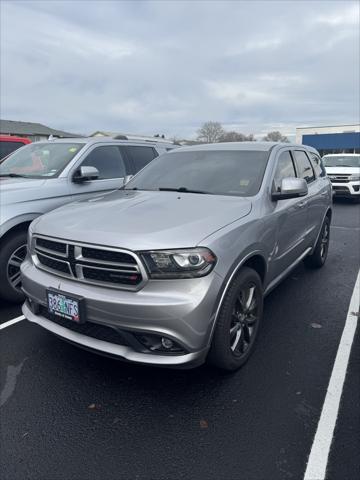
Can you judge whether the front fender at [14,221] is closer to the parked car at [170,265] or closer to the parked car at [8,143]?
the parked car at [170,265]

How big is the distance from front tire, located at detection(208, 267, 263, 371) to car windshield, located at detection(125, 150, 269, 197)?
0.90 metres

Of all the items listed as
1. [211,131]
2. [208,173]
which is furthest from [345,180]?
[211,131]

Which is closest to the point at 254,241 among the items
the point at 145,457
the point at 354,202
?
the point at 145,457

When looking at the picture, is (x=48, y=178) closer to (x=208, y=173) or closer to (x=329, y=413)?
(x=208, y=173)

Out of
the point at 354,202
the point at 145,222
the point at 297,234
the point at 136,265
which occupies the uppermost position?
the point at 145,222

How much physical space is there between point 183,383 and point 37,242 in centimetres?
168

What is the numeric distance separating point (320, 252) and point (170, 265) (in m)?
3.91

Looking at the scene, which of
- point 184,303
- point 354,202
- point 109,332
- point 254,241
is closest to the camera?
point 184,303

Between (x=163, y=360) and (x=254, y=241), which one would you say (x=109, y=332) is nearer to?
(x=163, y=360)

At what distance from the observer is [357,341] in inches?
138

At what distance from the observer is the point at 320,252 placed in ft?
18.3

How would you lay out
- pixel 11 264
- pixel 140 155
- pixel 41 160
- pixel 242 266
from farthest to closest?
pixel 140 155 < pixel 41 160 < pixel 11 264 < pixel 242 266

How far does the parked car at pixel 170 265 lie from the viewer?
239 centimetres

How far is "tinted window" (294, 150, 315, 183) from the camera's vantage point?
4.60 meters
